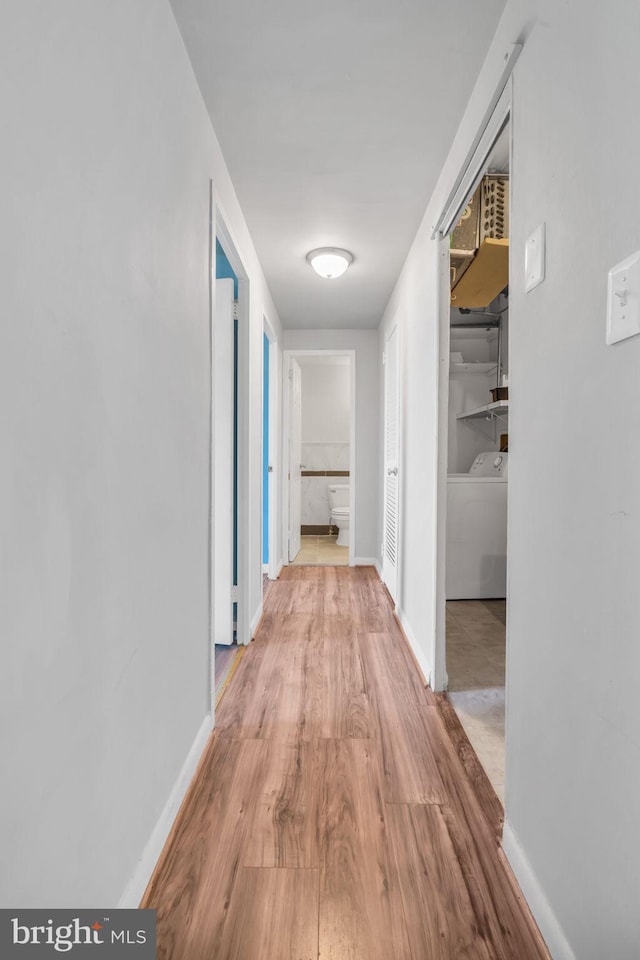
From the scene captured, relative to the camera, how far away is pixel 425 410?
267 centimetres

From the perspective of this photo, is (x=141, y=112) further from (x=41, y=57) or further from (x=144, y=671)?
(x=144, y=671)

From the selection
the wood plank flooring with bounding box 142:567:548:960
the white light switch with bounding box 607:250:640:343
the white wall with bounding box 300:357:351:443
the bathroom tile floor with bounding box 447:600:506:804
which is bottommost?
the wood plank flooring with bounding box 142:567:548:960

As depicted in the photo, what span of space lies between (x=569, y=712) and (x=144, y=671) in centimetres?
94

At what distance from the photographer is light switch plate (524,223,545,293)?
46.9 inches

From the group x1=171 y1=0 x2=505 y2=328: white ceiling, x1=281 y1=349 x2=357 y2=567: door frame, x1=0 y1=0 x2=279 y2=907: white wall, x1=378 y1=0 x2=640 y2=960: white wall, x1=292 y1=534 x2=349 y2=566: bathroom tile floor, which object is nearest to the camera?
x1=0 y1=0 x2=279 y2=907: white wall

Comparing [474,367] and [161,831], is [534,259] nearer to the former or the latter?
[161,831]

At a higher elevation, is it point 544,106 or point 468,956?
point 544,106

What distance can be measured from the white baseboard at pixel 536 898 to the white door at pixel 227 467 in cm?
179

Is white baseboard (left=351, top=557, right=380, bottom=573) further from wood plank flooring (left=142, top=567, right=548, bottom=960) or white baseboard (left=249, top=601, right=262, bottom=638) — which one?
wood plank flooring (left=142, top=567, right=548, bottom=960)

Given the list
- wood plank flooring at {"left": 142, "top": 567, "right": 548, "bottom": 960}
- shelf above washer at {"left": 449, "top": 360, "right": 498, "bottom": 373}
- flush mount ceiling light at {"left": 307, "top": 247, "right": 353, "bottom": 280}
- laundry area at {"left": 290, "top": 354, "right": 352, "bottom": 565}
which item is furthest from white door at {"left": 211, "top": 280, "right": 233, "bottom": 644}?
laundry area at {"left": 290, "top": 354, "right": 352, "bottom": 565}

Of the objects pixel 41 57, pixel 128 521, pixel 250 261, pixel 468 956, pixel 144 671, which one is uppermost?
pixel 250 261

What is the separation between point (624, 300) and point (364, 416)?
4237 millimetres

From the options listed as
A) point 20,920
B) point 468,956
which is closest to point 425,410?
point 468,956

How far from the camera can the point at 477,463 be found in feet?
14.7
